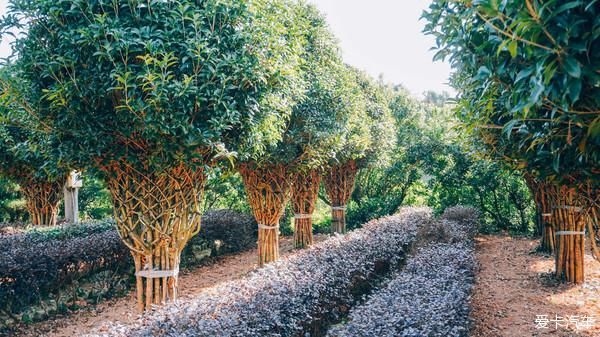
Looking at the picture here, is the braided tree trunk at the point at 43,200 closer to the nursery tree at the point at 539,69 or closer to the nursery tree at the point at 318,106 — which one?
the nursery tree at the point at 318,106

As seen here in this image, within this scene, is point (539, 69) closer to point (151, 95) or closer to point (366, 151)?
point (151, 95)

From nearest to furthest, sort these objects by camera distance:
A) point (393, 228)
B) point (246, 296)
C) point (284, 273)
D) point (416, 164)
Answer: point (246, 296), point (284, 273), point (393, 228), point (416, 164)

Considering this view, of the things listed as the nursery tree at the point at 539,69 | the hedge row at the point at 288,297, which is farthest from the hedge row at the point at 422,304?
the nursery tree at the point at 539,69

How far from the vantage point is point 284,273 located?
4.48 meters

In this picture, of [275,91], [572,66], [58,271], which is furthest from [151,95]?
[58,271]

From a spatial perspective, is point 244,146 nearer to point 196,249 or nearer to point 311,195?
point 311,195

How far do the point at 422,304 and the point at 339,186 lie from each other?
24.8 feet

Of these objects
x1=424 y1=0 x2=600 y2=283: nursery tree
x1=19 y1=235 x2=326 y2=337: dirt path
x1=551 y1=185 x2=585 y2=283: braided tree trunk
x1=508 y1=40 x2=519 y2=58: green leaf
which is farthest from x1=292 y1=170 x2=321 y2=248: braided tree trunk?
x1=508 y1=40 x2=519 y2=58: green leaf

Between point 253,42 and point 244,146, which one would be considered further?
point 244,146

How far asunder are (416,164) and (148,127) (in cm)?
1094

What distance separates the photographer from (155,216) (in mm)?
4035

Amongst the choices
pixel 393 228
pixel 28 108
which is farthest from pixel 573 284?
pixel 28 108

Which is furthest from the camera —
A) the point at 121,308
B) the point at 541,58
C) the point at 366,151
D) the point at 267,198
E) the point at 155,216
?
the point at 366,151

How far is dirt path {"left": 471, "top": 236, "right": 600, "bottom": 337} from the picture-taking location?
4770mm
